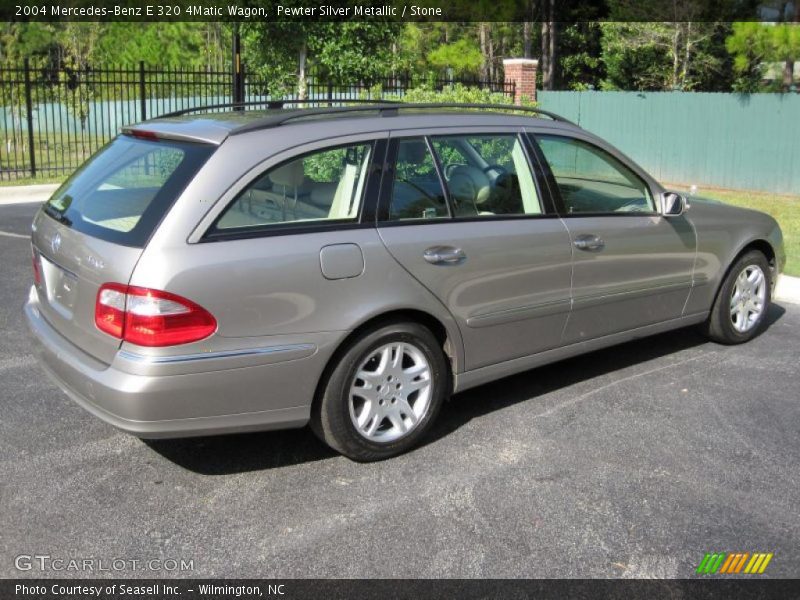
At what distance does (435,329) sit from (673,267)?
6.47 ft

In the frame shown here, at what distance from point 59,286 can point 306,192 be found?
1.28 meters

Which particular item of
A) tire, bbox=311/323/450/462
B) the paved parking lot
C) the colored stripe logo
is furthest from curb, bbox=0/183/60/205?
the colored stripe logo

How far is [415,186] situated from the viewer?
443 cm

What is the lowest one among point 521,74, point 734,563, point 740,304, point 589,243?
point 734,563

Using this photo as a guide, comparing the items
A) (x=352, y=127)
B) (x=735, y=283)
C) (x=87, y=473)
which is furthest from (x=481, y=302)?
(x=735, y=283)

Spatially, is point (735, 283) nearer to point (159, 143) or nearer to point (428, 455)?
point (428, 455)

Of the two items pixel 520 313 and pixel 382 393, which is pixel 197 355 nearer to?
pixel 382 393

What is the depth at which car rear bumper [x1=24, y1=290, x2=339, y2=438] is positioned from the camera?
143 inches

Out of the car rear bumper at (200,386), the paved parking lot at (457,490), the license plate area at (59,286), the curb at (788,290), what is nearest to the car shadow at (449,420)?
the paved parking lot at (457,490)

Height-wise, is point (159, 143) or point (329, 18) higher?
point (329, 18)

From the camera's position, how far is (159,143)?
421 cm

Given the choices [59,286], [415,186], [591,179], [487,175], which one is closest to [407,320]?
[415,186]

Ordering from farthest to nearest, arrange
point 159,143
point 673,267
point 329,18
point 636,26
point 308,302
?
point 636,26 < point 329,18 < point 673,267 < point 159,143 < point 308,302

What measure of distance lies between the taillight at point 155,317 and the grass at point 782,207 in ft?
23.6
